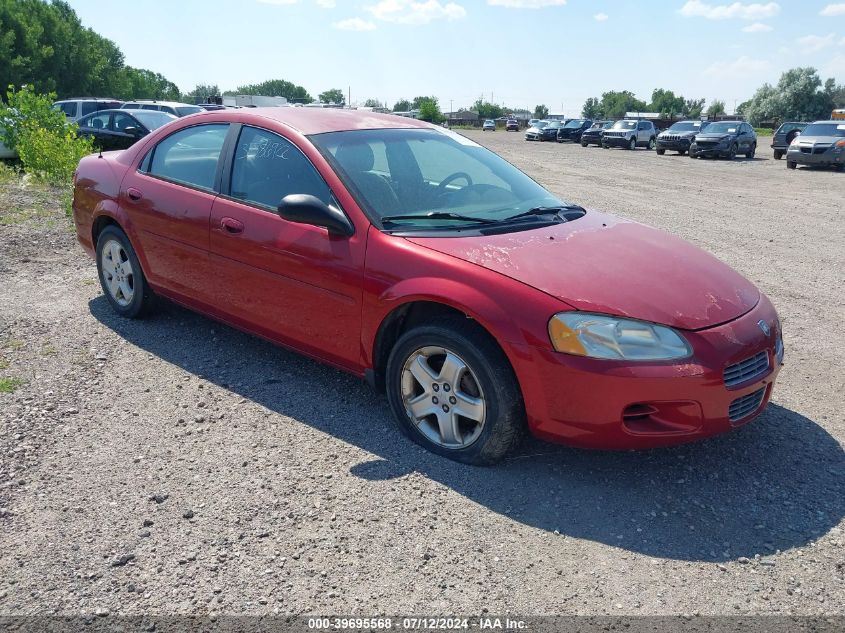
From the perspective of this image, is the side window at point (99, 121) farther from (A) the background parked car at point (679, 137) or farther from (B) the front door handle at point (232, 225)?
(A) the background parked car at point (679, 137)

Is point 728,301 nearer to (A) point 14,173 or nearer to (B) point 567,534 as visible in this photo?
(B) point 567,534

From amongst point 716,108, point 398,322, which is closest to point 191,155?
point 398,322

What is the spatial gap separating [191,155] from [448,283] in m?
2.33

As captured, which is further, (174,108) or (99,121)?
(174,108)

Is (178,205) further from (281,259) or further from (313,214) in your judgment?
(313,214)

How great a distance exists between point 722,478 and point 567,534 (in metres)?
0.95

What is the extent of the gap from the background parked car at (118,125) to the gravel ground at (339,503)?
1073 centimetres

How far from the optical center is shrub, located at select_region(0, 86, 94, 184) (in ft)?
38.0

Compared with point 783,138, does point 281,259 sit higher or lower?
higher

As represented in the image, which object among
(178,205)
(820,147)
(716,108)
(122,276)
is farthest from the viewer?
(716,108)

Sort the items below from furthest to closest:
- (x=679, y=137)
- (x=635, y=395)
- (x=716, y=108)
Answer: (x=716, y=108), (x=679, y=137), (x=635, y=395)

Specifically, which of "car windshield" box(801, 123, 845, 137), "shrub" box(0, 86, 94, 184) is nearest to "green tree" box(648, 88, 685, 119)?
"car windshield" box(801, 123, 845, 137)

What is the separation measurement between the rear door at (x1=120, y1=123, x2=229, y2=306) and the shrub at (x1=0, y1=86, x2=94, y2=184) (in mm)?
7595

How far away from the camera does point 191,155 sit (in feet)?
15.7
